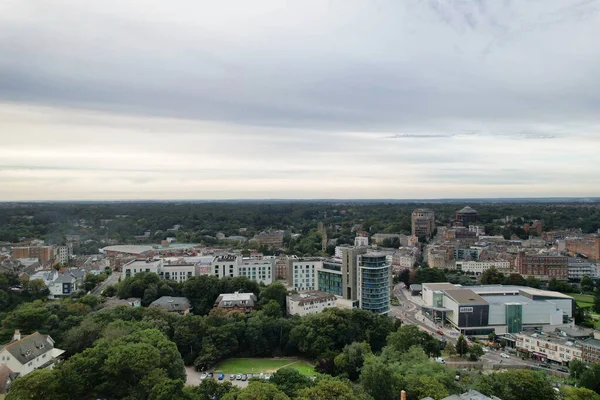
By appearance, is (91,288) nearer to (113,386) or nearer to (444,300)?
(113,386)

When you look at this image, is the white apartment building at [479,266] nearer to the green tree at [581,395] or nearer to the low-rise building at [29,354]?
the green tree at [581,395]

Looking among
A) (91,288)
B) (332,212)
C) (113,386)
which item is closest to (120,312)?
(113,386)

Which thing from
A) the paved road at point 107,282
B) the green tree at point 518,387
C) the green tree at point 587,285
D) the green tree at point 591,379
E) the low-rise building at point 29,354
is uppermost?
the low-rise building at point 29,354

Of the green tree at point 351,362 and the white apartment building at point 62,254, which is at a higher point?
the white apartment building at point 62,254

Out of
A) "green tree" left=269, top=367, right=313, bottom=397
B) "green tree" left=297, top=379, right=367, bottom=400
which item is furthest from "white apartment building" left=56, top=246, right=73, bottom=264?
"green tree" left=297, top=379, right=367, bottom=400

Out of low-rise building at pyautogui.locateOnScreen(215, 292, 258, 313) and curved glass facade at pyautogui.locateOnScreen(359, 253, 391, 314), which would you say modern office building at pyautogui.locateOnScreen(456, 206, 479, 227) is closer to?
curved glass facade at pyautogui.locateOnScreen(359, 253, 391, 314)

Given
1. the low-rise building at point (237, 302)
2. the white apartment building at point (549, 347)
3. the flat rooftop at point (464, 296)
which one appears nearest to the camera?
the white apartment building at point (549, 347)

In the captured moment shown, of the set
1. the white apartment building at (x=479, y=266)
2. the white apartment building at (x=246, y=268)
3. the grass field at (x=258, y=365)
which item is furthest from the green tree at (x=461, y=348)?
the white apartment building at (x=479, y=266)
